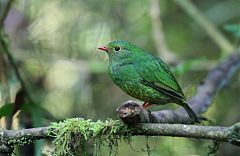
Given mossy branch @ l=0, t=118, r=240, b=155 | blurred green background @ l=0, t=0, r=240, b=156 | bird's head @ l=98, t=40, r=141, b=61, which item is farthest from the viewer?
blurred green background @ l=0, t=0, r=240, b=156

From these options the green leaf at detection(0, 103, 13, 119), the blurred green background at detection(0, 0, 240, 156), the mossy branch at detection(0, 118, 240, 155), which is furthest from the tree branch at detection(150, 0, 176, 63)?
the mossy branch at detection(0, 118, 240, 155)

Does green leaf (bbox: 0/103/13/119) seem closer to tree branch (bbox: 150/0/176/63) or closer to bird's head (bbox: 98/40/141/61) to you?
bird's head (bbox: 98/40/141/61)

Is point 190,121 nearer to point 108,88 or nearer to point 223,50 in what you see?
point 223,50

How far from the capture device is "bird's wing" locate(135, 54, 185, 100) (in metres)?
3.37

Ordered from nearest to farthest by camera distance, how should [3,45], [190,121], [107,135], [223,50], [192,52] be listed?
[107,135] → [190,121] → [3,45] → [223,50] → [192,52]

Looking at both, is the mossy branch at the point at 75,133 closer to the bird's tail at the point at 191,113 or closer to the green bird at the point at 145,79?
the green bird at the point at 145,79

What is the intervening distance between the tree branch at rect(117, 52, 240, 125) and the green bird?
0.12 meters

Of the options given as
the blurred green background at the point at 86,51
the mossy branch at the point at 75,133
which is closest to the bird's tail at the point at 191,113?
the mossy branch at the point at 75,133

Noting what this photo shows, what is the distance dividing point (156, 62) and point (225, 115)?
2.68 m

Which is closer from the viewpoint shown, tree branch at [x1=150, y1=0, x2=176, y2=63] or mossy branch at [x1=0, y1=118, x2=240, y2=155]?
mossy branch at [x1=0, y1=118, x2=240, y2=155]

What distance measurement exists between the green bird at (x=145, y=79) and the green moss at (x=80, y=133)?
52 centimetres

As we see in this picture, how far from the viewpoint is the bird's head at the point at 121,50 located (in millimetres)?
3570

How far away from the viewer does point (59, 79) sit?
6.25 meters

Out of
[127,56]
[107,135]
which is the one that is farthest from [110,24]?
[107,135]
